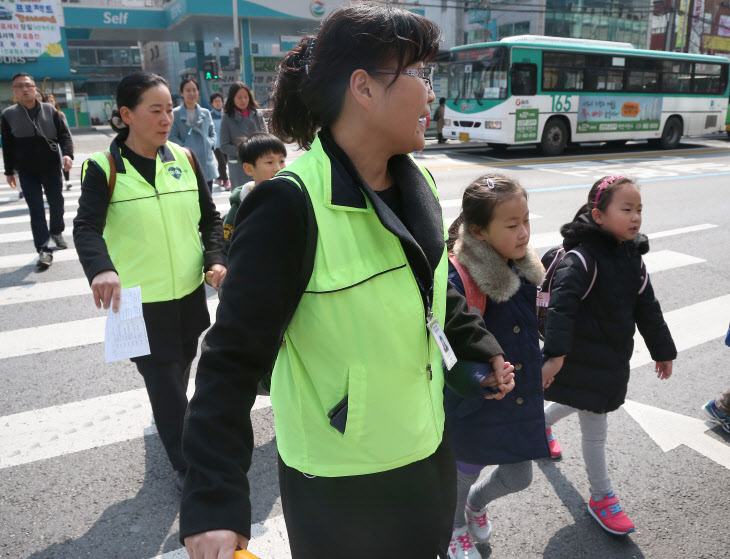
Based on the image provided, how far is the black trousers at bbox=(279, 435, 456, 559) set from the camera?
1.35 meters

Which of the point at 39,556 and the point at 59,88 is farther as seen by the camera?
the point at 59,88

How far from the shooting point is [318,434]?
1329 mm

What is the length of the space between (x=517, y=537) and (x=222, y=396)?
6.46ft

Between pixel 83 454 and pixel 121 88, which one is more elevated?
pixel 121 88

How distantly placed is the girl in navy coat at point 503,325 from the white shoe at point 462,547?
0.27m

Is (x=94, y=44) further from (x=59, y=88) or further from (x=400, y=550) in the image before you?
(x=400, y=550)

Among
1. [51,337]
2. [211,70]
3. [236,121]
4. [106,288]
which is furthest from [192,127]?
[211,70]

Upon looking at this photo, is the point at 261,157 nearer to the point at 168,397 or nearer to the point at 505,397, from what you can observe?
the point at 168,397

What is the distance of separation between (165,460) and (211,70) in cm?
2504

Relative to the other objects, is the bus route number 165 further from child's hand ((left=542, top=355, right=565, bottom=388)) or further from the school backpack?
child's hand ((left=542, top=355, right=565, bottom=388))

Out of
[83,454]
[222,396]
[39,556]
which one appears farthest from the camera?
[83,454]

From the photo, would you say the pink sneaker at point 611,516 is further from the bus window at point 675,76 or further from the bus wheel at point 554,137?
the bus window at point 675,76

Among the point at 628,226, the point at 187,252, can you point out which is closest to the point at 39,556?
the point at 187,252

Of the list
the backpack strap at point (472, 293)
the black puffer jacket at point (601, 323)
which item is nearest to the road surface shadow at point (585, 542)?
the black puffer jacket at point (601, 323)
